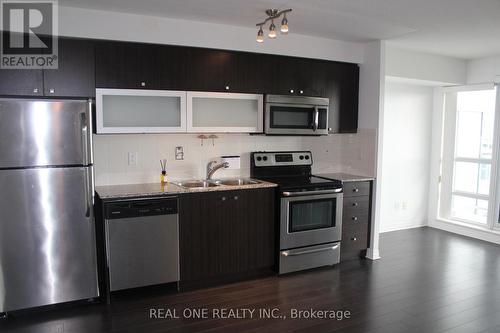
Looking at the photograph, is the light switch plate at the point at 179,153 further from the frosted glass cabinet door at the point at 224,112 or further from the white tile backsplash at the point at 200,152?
the frosted glass cabinet door at the point at 224,112

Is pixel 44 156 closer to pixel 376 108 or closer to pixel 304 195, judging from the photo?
pixel 304 195

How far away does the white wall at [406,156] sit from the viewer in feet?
18.6

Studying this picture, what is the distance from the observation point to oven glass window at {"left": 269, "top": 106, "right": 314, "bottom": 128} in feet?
13.6

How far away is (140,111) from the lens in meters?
3.62

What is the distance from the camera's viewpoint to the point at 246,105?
4.08 meters

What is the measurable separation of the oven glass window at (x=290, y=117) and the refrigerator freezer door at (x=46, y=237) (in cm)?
195

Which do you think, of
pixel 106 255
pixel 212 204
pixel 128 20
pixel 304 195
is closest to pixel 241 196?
pixel 212 204

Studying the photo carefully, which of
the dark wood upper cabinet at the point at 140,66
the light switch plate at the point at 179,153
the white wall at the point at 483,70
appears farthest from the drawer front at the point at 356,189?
the white wall at the point at 483,70

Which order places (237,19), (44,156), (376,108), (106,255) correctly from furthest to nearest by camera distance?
(376,108)
(237,19)
(106,255)
(44,156)

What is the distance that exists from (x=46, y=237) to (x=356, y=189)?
3.15 m

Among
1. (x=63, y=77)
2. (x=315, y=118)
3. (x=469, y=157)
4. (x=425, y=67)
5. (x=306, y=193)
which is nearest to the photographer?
(x=63, y=77)

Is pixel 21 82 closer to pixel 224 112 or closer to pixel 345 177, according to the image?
pixel 224 112

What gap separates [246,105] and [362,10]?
1.45m

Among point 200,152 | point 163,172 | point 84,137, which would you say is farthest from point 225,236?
point 84,137
